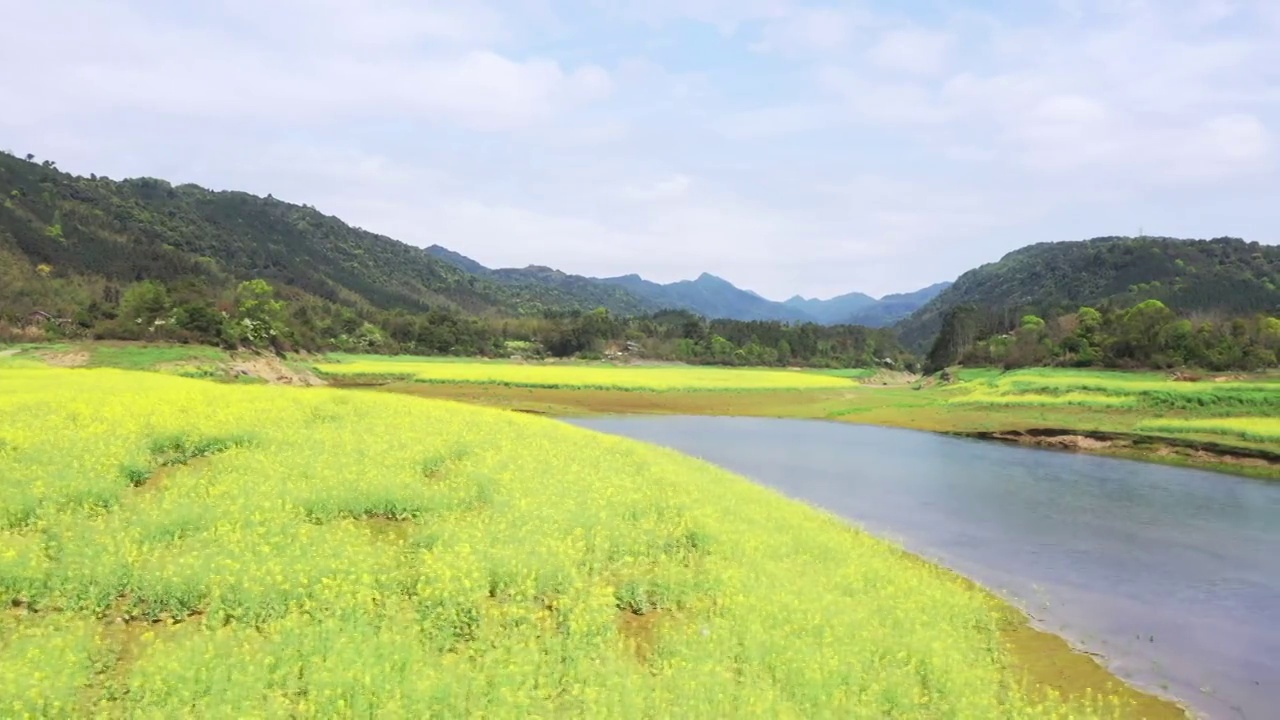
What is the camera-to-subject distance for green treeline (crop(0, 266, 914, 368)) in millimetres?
66125

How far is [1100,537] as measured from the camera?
70.5 ft

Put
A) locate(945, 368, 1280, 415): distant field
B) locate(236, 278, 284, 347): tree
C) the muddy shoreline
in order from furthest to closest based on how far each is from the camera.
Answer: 1. locate(236, 278, 284, 347): tree
2. locate(945, 368, 1280, 415): distant field
3. the muddy shoreline

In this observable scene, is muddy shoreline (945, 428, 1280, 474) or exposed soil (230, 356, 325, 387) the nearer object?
muddy shoreline (945, 428, 1280, 474)

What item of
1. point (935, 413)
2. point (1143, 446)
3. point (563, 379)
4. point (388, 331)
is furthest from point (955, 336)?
point (388, 331)

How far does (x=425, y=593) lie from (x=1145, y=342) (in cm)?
8261

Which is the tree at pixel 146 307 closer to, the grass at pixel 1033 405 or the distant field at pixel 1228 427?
the grass at pixel 1033 405

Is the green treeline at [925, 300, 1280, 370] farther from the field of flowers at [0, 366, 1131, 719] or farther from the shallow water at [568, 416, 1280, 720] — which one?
the field of flowers at [0, 366, 1131, 719]

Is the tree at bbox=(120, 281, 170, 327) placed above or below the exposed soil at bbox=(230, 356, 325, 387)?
above

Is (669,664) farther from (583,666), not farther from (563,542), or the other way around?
(563,542)

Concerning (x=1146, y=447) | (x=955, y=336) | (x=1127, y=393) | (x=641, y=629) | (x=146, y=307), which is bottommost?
(x=641, y=629)

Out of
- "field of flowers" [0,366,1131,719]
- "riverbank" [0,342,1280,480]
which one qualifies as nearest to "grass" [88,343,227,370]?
"riverbank" [0,342,1280,480]

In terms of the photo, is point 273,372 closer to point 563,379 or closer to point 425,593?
point 563,379

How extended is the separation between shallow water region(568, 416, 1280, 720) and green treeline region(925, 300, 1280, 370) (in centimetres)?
4039

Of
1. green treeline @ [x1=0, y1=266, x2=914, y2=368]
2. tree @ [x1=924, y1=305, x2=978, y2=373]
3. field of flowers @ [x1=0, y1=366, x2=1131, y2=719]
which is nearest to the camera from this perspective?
field of flowers @ [x1=0, y1=366, x2=1131, y2=719]
